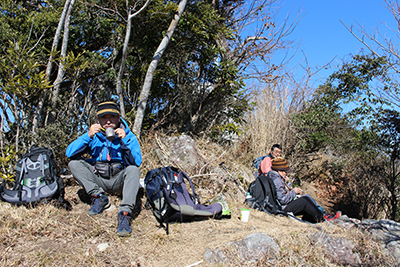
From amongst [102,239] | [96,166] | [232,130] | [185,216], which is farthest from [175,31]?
[102,239]

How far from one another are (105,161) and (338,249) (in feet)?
9.12

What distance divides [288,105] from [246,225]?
15.6 feet

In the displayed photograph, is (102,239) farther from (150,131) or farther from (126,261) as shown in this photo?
(150,131)

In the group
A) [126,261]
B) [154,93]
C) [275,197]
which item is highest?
[154,93]

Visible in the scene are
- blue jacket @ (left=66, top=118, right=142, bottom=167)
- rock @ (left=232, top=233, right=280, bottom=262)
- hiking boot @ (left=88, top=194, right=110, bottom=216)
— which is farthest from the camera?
blue jacket @ (left=66, top=118, right=142, bottom=167)

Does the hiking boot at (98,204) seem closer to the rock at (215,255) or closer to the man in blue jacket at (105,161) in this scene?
the man in blue jacket at (105,161)

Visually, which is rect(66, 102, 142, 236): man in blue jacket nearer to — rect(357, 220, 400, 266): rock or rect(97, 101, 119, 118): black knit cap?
rect(97, 101, 119, 118): black knit cap

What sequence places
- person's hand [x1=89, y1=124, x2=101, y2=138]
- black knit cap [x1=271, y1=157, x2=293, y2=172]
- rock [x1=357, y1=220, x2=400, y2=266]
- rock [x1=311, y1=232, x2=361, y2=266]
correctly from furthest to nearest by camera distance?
black knit cap [x1=271, y1=157, x2=293, y2=172]
person's hand [x1=89, y1=124, x2=101, y2=138]
rock [x1=357, y1=220, x2=400, y2=266]
rock [x1=311, y1=232, x2=361, y2=266]

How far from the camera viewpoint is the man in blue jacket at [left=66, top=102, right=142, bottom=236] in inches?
124

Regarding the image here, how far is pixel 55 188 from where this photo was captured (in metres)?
2.92

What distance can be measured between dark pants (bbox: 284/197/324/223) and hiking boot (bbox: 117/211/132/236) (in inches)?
97.3

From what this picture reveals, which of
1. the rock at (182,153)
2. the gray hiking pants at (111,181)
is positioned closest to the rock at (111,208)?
the gray hiking pants at (111,181)

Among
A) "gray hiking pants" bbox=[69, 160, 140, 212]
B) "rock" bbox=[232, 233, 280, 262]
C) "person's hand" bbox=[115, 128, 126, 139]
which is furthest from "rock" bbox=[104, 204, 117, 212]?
"rock" bbox=[232, 233, 280, 262]

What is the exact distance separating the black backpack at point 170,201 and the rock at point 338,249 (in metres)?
1.24
